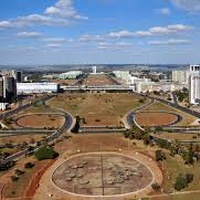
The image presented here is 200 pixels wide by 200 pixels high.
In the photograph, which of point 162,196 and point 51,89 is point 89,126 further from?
point 51,89

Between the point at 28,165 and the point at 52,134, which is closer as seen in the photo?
the point at 28,165

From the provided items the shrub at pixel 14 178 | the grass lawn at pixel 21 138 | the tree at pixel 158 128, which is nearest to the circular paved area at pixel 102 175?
the shrub at pixel 14 178

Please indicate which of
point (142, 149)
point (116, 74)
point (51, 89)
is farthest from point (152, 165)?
point (116, 74)

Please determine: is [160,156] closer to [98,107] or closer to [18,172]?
[18,172]

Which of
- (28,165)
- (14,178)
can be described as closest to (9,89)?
(28,165)

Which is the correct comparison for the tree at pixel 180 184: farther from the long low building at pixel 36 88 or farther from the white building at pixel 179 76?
the white building at pixel 179 76

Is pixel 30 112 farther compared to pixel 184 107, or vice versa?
pixel 184 107
